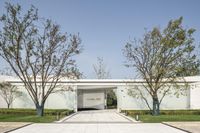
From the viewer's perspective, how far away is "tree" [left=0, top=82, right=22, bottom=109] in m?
41.8

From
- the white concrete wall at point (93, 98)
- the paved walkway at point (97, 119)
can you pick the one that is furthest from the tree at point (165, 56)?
the white concrete wall at point (93, 98)

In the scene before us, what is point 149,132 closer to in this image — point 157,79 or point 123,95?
point 157,79

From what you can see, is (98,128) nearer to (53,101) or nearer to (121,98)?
(121,98)

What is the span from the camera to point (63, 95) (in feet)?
142

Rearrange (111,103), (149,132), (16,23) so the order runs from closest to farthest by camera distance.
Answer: (149,132)
(16,23)
(111,103)

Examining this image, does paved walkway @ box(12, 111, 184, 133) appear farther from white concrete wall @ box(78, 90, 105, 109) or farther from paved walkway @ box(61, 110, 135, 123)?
white concrete wall @ box(78, 90, 105, 109)

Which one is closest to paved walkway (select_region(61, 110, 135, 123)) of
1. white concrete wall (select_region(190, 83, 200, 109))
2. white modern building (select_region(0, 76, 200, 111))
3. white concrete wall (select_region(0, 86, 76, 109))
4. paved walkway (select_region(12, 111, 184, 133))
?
paved walkway (select_region(12, 111, 184, 133))

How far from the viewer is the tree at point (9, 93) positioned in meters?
41.8

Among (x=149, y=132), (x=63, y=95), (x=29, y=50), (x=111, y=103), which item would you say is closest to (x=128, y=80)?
(x=63, y=95)

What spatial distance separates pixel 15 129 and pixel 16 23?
13.8 metres

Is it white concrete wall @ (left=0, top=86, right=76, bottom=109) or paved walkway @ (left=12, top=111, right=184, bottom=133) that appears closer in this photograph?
paved walkway @ (left=12, top=111, right=184, bottom=133)

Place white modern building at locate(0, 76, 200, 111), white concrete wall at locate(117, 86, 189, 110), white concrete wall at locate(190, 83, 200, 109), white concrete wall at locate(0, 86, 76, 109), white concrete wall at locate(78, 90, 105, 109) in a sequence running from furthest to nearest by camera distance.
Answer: white concrete wall at locate(78, 90, 105, 109)
white concrete wall at locate(117, 86, 189, 110)
white concrete wall at locate(0, 86, 76, 109)
white modern building at locate(0, 76, 200, 111)
white concrete wall at locate(190, 83, 200, 109)

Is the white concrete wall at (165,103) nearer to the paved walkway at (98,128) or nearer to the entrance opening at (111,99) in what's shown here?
the paved walkway at (98,128)

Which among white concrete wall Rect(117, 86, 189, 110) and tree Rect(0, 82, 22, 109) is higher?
tree Rect(0, 82, 22, 109)
